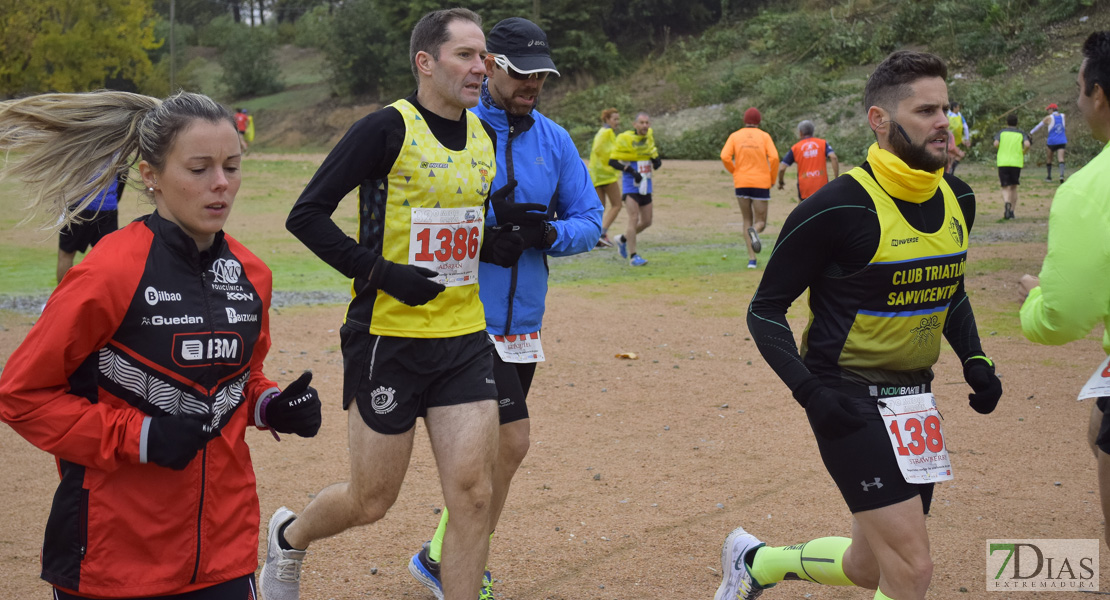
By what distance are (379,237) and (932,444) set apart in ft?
6.92

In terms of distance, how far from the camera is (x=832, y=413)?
3.27 meters

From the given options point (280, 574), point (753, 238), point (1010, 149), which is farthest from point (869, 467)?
point (1010, 149)

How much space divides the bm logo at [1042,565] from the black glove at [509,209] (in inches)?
105

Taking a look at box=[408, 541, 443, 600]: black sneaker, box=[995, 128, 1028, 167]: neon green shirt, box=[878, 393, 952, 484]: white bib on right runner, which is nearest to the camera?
box=[878, 393, 952, 484]: white bib on right runner

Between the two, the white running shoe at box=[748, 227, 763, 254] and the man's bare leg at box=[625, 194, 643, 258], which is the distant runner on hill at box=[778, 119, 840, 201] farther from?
the man's bare leg at box=[625, 194, 643, 258]

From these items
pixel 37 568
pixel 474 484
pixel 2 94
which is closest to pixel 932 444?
pixel 474 484

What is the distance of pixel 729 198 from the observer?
25.0 m

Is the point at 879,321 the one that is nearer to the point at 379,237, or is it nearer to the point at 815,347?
the point at 815,347

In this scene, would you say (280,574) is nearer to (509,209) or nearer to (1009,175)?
(509,209)

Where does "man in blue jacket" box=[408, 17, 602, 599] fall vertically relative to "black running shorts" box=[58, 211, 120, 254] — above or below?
above

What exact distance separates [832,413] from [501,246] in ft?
4.94

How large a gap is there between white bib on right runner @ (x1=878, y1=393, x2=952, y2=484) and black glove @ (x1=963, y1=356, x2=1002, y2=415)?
0.91 feet

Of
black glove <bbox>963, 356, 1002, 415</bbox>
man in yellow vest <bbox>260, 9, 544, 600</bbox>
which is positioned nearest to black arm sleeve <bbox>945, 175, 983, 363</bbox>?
black glove <bbox>963, 356, 1002, 415</bbox>

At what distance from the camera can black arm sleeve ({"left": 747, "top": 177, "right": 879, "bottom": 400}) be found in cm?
337
